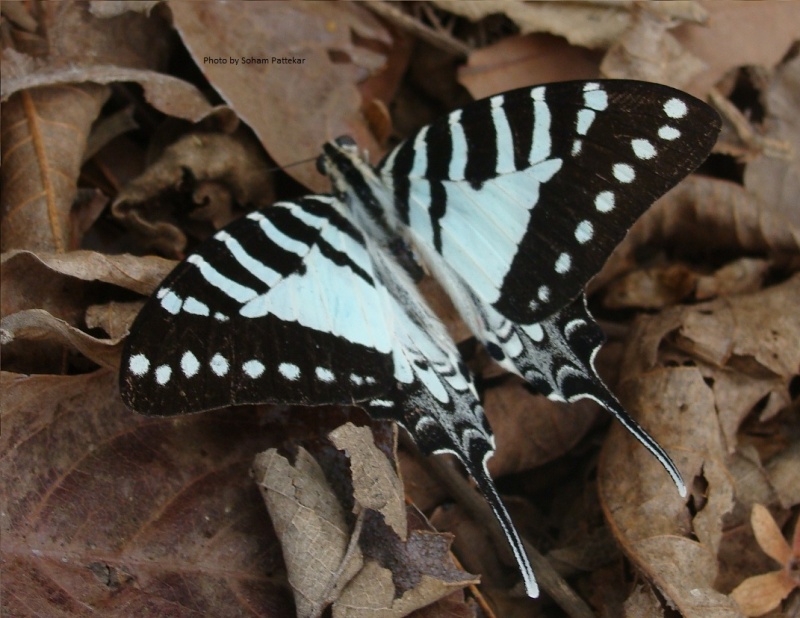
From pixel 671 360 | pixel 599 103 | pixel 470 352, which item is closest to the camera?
pixel 599 103

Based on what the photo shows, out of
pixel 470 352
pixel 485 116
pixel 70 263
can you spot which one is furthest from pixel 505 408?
pixel 70 263

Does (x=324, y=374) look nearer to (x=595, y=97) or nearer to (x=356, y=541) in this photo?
(x=356, y=541)

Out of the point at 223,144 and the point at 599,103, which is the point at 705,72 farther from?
the point at 223,144

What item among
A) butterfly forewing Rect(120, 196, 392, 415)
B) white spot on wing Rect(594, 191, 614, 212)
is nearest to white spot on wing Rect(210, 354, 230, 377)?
butterfly forewing Rect(120, 196, 392, 415)

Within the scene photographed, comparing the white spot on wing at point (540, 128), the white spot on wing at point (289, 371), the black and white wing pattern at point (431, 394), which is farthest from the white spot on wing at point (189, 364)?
the white spot on wing at point (540, 128)

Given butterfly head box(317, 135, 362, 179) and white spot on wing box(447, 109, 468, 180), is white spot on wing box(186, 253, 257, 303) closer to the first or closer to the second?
butterfly head box(317, 135, 362, 179)
